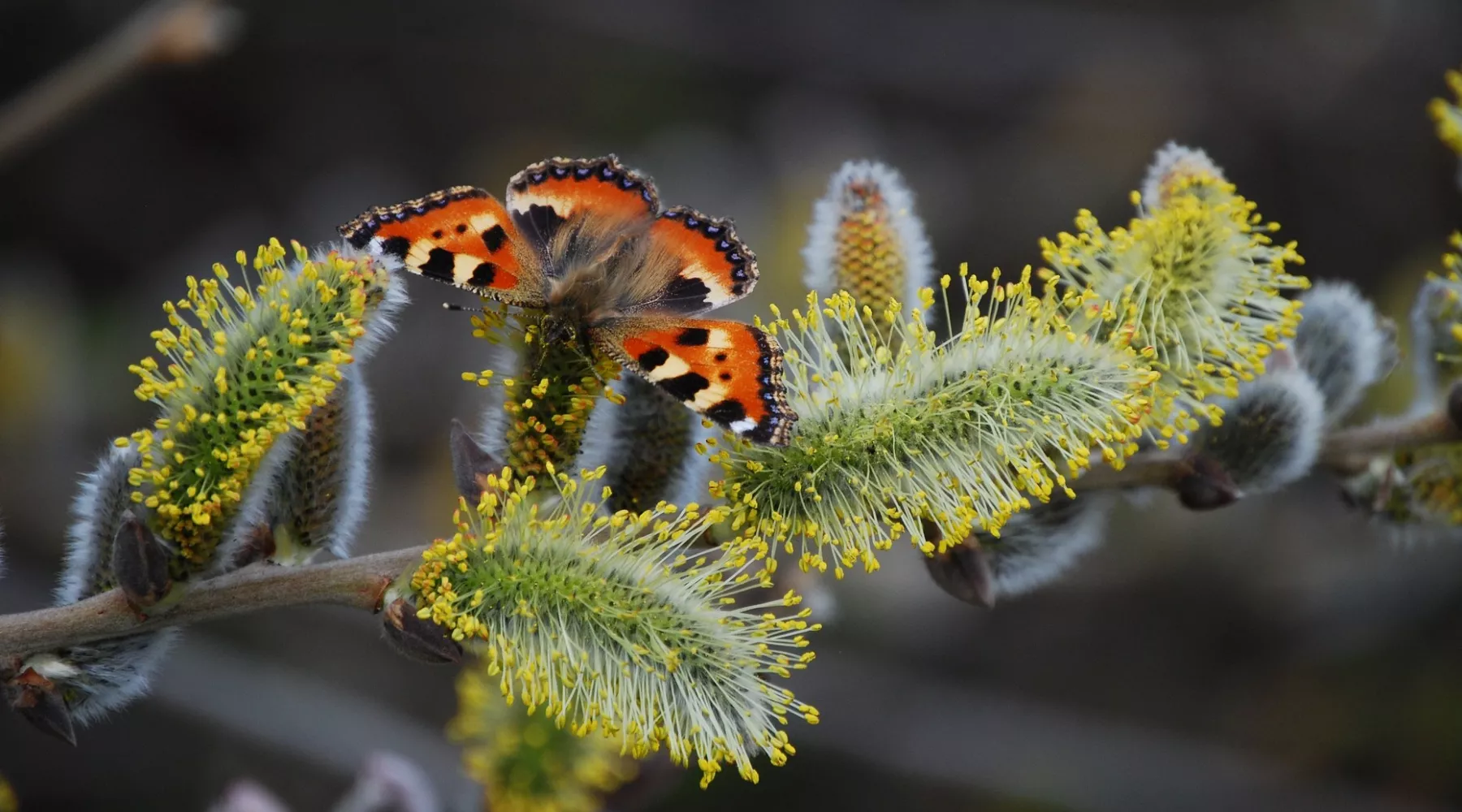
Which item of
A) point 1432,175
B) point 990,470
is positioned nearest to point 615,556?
point 990,470

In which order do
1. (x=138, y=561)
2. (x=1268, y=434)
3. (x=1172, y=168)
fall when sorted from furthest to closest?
(x=1268, y=434)
(x=1172, y=168)
(x=138, y=561)

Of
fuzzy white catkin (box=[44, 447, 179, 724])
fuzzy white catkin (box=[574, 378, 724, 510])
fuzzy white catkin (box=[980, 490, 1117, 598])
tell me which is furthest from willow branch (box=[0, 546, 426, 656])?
fuzzy white catkin (box=[980, 490, 1117, 598])

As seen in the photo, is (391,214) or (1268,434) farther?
(1268,434)

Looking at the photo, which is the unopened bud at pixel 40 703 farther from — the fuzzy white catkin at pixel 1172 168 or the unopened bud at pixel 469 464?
the fuzzy white catkin at pixel 1172 168

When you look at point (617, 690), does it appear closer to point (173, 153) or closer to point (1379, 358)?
point (1379, 358)

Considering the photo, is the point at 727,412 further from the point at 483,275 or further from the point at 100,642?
the point at 100,642

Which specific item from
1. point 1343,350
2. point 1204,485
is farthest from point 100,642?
point 1343,350
